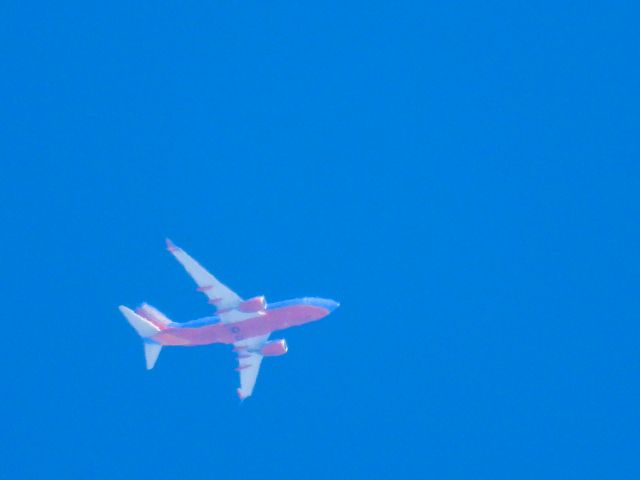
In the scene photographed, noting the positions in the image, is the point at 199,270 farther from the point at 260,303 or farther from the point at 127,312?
the point at 127,312

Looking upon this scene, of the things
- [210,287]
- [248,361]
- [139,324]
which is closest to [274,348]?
[248,361]

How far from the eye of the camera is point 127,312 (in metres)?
44.0

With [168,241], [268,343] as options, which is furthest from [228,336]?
[168,241]

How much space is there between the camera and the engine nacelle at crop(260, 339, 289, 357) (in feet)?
143

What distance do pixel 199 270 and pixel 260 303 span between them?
2.71 metres

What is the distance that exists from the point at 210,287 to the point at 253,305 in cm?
190

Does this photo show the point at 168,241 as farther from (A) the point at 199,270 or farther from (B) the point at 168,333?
(B) the point at 168,333

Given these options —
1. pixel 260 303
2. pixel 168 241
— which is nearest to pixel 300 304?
pixel 260 303

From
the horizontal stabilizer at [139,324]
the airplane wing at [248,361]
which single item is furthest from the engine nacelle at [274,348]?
the horizontal stabilizer at [139,324]

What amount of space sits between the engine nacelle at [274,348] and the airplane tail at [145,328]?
4448mm

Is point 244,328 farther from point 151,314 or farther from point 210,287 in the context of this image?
point 151,314

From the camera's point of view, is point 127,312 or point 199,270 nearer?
point 199,270

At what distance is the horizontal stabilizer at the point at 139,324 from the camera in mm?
43719

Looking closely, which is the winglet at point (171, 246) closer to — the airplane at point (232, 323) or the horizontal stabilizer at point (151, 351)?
the airplane at point (232, 323)
